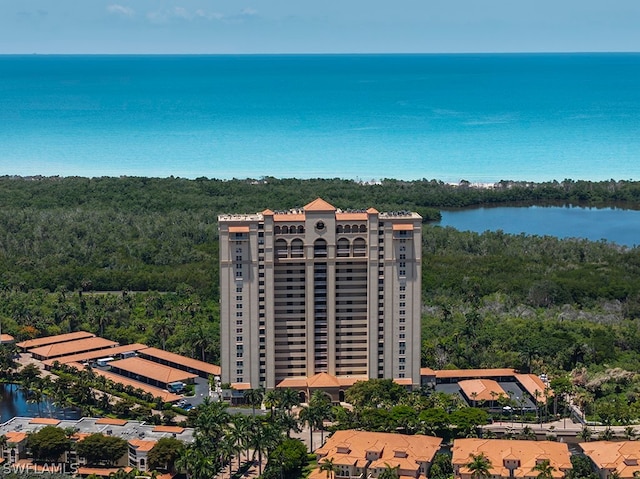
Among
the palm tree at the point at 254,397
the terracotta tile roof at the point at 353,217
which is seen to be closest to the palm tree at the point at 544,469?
the palm tree at the point at 254,397

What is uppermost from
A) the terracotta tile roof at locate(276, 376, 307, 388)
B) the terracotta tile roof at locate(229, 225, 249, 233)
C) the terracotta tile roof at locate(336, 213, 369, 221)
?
the terracotta tile roof at locate(336, 213, 369, 221)

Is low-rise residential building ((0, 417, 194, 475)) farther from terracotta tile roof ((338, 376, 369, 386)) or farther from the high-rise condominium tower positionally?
terracotta tile roof ((338, 376, 369, 386))

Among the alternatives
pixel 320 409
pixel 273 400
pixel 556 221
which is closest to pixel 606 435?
pixel 320 409

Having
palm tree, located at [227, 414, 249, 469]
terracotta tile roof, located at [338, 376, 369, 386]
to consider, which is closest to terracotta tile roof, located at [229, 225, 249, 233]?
terracotta tile roof, located at [338, 376, 369, 386]

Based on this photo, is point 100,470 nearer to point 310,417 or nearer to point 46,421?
point 46,421

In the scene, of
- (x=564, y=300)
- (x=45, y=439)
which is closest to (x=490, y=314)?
(x=564, y=300)

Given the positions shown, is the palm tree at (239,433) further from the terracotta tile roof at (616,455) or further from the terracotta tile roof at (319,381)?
the terracotta tile roof at (616,455)
